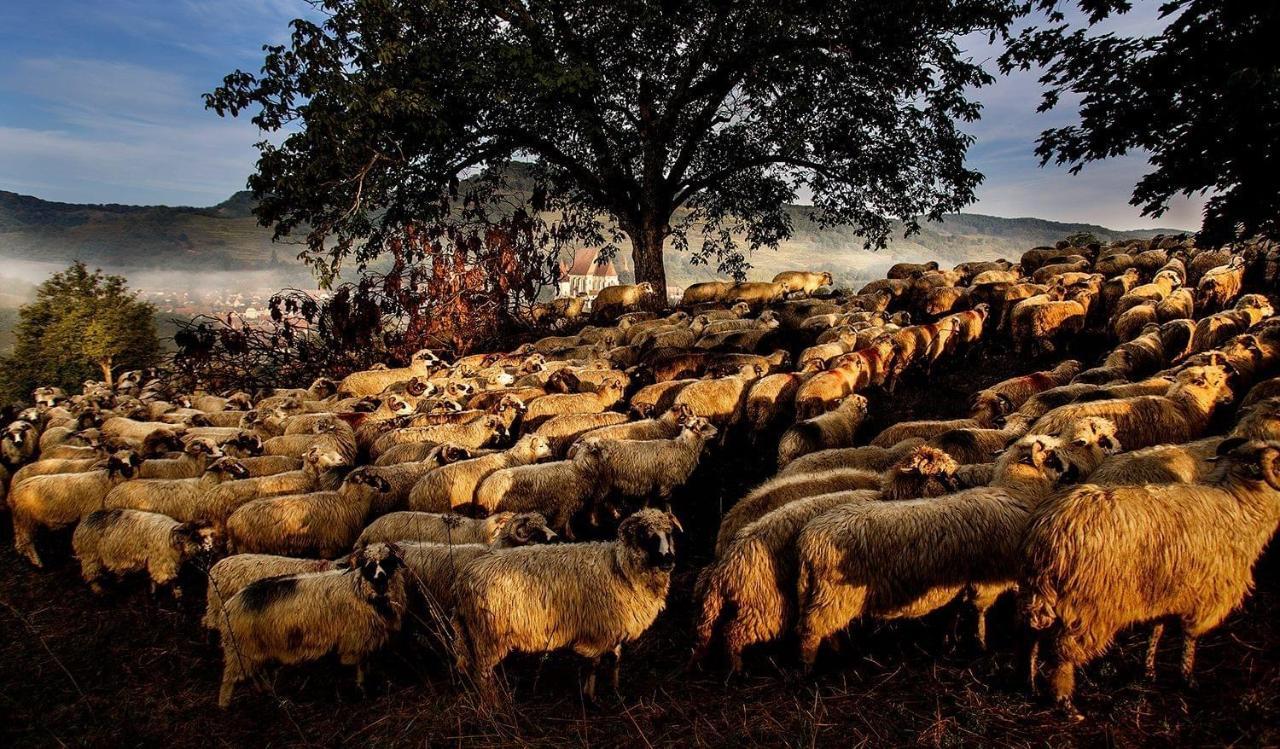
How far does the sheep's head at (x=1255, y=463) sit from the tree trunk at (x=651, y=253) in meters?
16.7

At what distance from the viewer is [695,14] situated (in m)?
15.2

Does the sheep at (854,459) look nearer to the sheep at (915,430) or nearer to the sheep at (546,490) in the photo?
the sheep at (915,430)

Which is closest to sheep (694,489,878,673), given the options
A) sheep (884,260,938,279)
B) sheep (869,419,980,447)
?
sheep (869,419,980,447)

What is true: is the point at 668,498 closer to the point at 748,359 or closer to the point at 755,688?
the point at 755,688

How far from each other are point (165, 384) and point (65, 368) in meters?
15.1

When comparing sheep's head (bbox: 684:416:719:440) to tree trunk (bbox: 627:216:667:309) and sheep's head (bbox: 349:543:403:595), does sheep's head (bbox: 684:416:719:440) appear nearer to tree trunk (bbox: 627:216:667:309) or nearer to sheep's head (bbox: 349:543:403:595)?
sheep's head (bbox: 349:543:403:595)

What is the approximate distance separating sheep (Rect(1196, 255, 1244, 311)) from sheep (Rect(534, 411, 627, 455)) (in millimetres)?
12632

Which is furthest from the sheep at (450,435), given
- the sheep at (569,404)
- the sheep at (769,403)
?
the sheep at (769,403)

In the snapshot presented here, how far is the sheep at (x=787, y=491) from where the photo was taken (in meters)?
5.35

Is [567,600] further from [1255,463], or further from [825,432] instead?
[1255,463]

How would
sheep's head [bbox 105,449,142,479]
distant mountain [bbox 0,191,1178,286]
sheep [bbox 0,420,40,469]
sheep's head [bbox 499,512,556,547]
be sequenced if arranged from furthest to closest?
distant mountain [bbox 0,191,1178,286] < sheep [bbox 0,420,40,469] < sheep's head [bbox 105,449,142,479] < sheep's head [bbox 499,512,556,547]

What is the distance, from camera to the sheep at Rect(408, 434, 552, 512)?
23.4 ft

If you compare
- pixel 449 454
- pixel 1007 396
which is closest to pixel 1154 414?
pixel 1007 396

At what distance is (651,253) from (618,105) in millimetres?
4742
